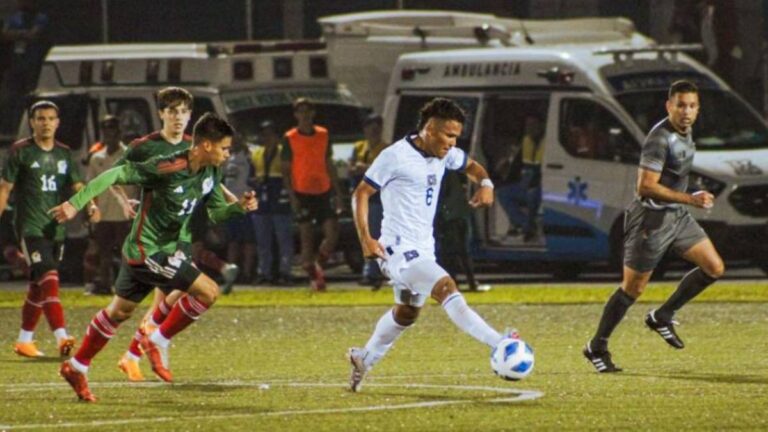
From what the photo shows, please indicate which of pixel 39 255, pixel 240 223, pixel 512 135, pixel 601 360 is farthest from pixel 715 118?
pixel 601 360

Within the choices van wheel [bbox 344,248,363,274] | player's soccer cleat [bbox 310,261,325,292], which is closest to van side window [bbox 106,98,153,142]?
van wheel [bbox 344,248,363,274]

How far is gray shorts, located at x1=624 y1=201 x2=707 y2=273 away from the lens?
1642 cm

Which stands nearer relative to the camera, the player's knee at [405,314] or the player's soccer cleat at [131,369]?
the player's knee at [405,314]

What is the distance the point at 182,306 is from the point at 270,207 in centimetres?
1138

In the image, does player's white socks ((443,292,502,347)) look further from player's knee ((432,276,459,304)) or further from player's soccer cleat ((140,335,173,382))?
player's soccer cleat ((140,335,173,382))

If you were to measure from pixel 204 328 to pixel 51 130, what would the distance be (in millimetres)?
3009

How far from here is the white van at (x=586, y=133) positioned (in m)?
25.5

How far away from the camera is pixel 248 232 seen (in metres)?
27.7

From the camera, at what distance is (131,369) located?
637 inches

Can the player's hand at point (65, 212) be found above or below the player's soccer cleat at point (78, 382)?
above

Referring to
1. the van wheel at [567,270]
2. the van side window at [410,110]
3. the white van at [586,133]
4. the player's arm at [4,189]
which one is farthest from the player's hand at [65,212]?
the van wheel at [567,270]

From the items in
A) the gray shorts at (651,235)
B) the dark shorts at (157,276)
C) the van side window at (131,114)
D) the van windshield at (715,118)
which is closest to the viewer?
the dark shorts at (157,276)

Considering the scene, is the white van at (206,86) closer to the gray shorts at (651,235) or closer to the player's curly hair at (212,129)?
the gray shorts at (651,235)

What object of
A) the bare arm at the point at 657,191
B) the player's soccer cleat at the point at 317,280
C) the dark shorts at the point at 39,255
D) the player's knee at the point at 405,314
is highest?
the bare arm at the point at 657,191
